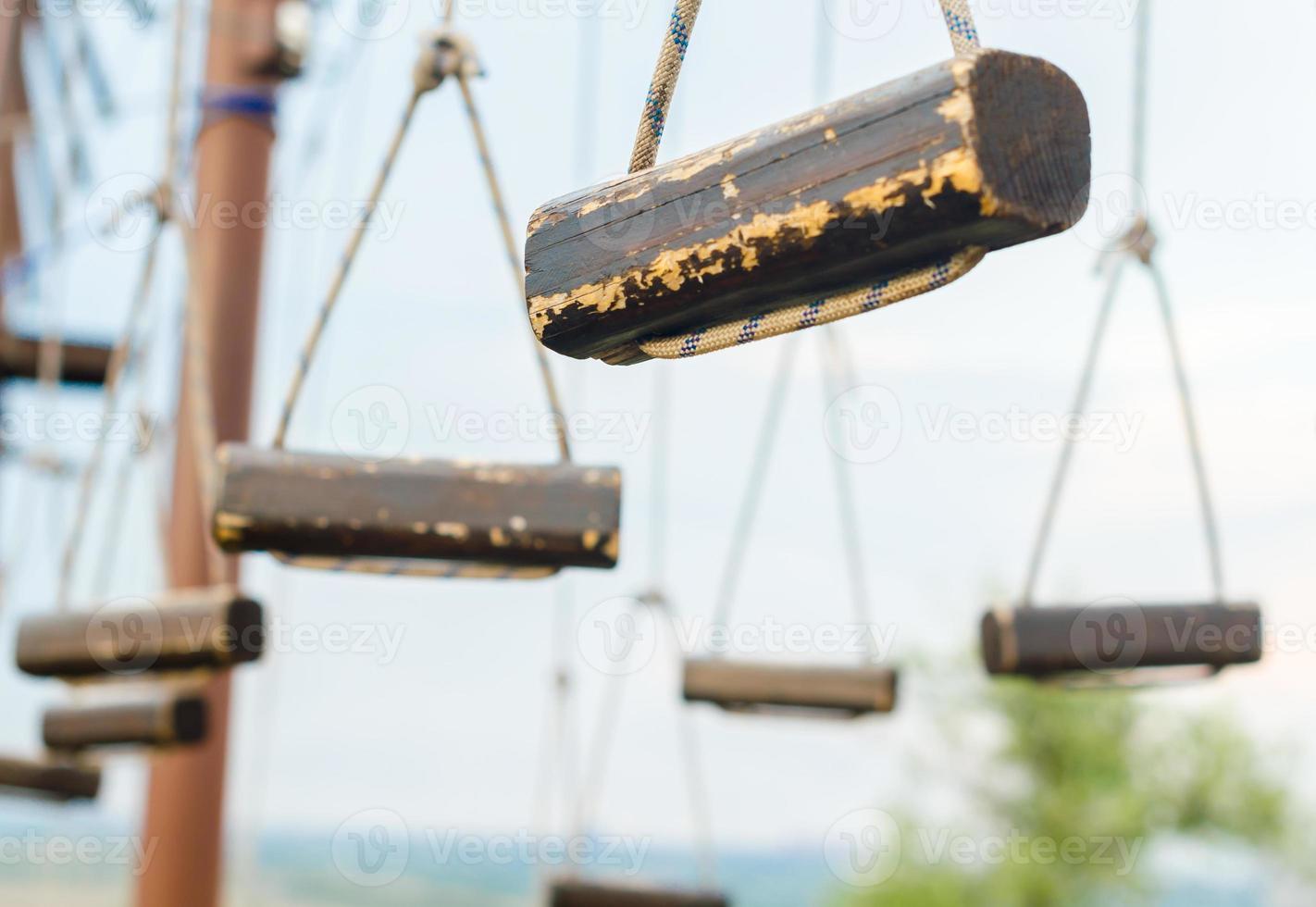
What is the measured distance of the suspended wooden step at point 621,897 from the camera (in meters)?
2.63

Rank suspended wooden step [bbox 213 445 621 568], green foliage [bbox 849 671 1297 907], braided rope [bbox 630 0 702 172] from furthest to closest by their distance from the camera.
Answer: green foliage [bbox 849 671 1297 907] < suspended wooden step [bbox 213 445 621 568] < braided rope [bbox 630 0 702 172]

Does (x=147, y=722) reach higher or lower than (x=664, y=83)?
lower

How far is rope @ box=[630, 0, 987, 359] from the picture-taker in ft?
2.27

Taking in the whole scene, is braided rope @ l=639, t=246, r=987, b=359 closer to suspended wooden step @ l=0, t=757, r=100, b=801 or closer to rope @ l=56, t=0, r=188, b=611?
rope @ l=56, t=0, r=188, b=611

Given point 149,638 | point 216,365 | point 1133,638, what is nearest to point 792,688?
point 1133,638

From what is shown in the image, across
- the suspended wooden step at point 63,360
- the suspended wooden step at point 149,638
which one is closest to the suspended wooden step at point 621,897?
the suspended wooden step at point 149,638

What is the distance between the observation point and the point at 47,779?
128 inches

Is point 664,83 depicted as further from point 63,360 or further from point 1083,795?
point 1083,795

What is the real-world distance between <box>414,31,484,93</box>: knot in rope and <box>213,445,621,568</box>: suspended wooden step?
0.41m

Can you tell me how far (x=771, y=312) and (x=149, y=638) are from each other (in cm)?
135

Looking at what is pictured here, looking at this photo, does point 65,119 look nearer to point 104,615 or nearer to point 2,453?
point 2,453

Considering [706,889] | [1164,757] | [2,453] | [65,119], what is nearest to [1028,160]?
[706,889]

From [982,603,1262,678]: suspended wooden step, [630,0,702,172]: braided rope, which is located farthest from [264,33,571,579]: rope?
[982,603,1262,678]: suspended wooden step

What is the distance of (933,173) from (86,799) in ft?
10.6
